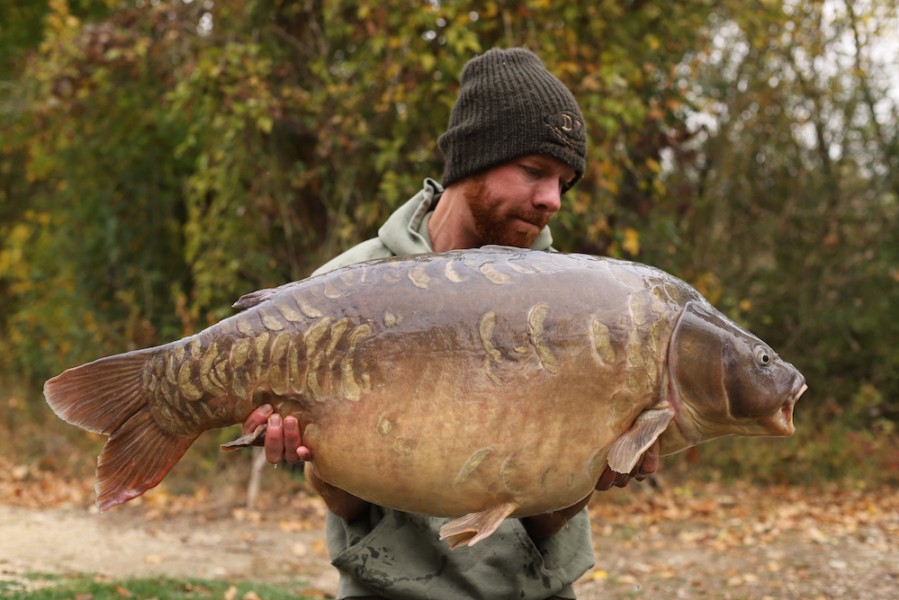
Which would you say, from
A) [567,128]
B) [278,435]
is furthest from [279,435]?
[567,128]

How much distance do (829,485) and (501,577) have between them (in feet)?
24.1

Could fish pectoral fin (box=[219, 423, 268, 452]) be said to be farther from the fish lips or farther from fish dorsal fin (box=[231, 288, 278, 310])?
the fish lips

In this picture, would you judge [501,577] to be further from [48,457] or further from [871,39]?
[871,39]

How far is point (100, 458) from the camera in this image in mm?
2100

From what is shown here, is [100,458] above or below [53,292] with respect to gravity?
above

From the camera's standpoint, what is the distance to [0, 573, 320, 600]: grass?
16.8ft

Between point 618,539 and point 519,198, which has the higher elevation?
point 519,198

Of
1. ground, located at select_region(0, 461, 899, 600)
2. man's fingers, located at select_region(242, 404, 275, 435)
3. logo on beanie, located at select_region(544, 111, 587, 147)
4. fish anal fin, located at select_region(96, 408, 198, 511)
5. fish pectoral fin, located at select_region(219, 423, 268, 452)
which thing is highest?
logo on beanie, located at select_region(544, 111, 587, 147)

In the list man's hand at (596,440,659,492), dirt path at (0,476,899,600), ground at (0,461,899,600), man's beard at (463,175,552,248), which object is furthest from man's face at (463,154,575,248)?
dirt path at (0,476,899,600)

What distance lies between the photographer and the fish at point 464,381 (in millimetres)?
1938

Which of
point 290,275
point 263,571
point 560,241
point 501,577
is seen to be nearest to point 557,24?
point 560,241

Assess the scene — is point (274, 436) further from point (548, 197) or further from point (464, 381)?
point (548, 197)

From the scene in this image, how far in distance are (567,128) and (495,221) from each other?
0.31 meters

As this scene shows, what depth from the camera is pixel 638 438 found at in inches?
75.2
